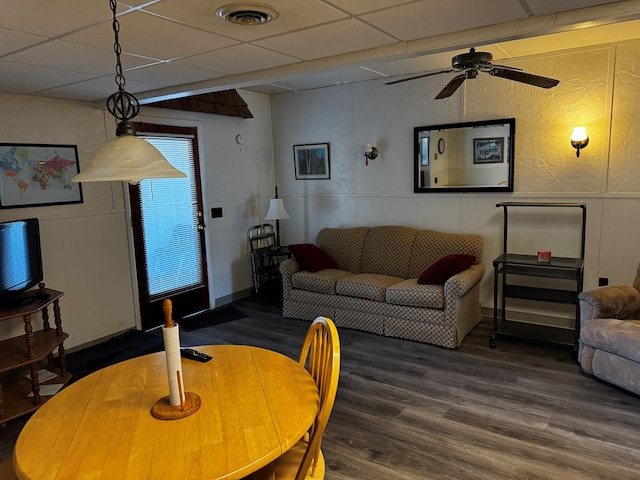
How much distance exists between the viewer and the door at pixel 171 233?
4527 mm

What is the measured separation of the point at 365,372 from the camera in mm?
3521

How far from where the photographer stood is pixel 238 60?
287cm

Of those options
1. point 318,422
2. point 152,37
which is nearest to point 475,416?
point 318,422

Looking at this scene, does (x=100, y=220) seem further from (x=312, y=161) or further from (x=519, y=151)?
(x=519, y=151)

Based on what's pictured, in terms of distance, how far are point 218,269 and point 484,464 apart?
3690 mm

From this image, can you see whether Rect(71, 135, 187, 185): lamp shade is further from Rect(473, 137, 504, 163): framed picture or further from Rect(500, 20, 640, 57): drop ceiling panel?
Rect(473, 137, 504, 163): framed picture

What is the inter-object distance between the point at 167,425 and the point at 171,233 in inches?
139

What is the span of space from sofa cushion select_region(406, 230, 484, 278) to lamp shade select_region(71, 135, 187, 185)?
3.41 meters

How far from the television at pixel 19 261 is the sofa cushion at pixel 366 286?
2.60 metres

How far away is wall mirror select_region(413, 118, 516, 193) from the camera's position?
4.27 metres

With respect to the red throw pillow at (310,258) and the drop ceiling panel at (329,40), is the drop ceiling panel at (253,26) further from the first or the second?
the red throw pillow at (310,258)

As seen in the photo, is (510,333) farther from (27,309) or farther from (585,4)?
(27,309)

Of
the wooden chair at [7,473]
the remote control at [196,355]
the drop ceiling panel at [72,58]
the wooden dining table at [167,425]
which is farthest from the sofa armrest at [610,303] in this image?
the wooden chair at [7,473]

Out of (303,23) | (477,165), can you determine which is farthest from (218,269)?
(303,23)
